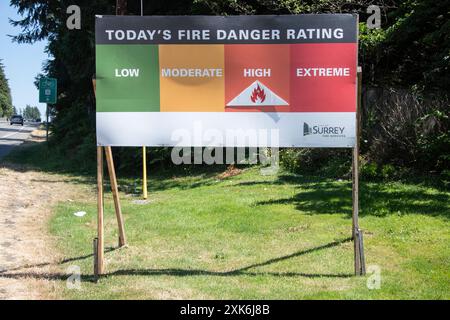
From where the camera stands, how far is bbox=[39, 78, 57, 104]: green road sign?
86.7 feet

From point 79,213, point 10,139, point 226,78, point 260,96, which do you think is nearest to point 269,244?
point 260,96

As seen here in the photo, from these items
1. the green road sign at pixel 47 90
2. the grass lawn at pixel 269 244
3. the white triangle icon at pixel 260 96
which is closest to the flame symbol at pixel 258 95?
the white triangle icon at pixel 260 96

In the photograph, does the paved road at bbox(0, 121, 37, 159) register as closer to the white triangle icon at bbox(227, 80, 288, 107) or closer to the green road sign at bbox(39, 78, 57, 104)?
the green road sign at bbox(39, 78, 57, 104)

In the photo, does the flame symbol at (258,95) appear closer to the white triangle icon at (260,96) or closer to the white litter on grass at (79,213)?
the white triangle icon at (260,96)

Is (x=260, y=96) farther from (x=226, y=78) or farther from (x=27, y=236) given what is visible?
(x=27, y=236)

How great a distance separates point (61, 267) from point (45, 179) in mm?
11388

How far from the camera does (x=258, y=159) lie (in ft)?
57.2

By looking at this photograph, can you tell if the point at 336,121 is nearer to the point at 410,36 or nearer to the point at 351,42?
the point at 351,42

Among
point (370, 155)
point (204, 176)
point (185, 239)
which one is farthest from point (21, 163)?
point (185, 239)

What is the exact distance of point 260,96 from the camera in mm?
6516

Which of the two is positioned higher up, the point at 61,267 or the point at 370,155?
the point at 370,155

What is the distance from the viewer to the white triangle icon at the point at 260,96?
6500 mm

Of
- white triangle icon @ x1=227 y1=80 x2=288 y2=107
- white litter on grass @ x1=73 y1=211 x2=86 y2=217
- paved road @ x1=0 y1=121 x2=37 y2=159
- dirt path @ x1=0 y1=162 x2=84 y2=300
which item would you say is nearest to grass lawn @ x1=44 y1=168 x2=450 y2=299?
white litter on grass @ x1=73 y1=211 x2=86 y2=217

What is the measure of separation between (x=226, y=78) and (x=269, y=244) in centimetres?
272
